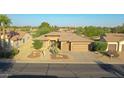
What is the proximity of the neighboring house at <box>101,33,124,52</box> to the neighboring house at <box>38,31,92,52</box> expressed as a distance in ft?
2.55

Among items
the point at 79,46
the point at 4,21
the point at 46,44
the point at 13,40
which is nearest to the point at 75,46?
the point at 79,46

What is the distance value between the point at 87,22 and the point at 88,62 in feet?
7.91

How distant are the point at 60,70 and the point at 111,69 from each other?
6.92ft

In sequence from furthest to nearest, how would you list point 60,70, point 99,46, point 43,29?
point 99,46, point 43,29, point 60,70

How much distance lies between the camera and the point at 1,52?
10.1m

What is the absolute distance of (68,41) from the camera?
977 centimetres

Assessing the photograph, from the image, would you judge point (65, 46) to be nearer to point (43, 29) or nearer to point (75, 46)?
point (75, 46)

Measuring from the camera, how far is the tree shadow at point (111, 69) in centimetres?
846

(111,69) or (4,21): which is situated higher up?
(4,21)

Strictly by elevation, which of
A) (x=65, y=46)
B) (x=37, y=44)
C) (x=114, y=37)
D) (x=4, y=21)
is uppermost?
(x=4, y=21)

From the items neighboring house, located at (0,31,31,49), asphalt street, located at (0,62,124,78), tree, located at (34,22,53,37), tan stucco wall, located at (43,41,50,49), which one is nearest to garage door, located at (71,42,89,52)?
asphalt street, located at (0,62,124,78)

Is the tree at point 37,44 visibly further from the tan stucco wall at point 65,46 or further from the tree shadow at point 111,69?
the tree shadow at point 111,69

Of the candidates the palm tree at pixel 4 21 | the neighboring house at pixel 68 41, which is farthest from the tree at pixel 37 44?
the palm tree at pixel 4 21
